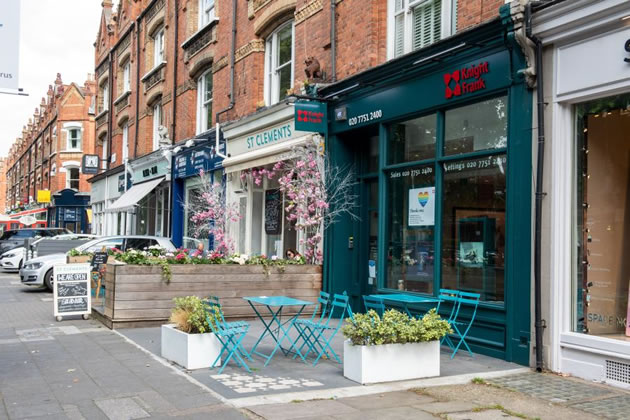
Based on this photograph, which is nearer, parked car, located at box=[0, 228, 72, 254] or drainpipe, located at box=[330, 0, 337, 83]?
drainpipe, located at box=[330, 0, 337, 83]

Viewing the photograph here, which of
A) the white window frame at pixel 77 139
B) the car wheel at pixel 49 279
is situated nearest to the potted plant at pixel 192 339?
the car wheel at pixel 49 279

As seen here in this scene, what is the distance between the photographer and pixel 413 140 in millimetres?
10602

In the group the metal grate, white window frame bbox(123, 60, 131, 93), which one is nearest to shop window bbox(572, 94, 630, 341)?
the metal grate

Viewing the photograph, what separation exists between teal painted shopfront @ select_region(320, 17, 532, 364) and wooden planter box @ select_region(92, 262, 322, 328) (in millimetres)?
1067

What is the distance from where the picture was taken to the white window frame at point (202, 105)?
20.2 m

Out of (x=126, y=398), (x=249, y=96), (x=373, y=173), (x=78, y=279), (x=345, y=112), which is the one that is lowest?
(x=126, y=398)

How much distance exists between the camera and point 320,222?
12.5m

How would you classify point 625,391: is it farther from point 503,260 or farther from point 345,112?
point 345,112

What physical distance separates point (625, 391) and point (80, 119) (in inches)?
1839

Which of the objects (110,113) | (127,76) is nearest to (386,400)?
(127,76)

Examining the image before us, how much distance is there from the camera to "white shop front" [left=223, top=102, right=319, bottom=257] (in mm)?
14250

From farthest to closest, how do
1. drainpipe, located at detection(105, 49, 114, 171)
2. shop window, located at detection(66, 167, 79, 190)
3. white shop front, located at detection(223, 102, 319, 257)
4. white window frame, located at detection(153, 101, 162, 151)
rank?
shop window, located at detection(66, 167, 79, 190) → drainpipe, located at detection(105, 49, 114, 171) → white window frame, located at detection(153, 101, 162, 151) → white shop front, located at detection(223, 102, 319, 257)

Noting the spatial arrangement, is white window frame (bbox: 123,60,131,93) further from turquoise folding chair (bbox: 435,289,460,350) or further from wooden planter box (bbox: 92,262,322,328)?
turquoise folding chair (bbox: 435,289,460,350)

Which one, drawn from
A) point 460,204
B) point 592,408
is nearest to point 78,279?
point 460,204
